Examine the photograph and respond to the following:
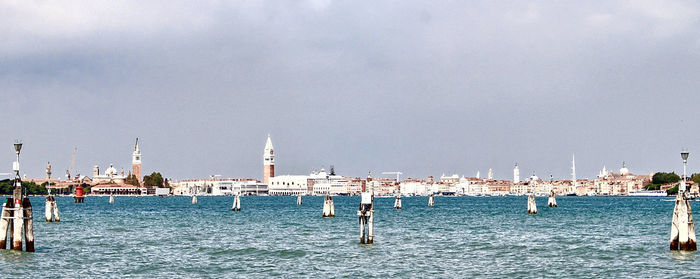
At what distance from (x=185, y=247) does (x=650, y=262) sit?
62.3ft

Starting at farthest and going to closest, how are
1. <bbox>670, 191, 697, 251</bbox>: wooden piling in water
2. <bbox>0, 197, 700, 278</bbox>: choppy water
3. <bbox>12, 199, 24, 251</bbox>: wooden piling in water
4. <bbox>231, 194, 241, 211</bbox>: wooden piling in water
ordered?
<bbox>231, 194, 241, 211</bbox>: wooden piling in water < <bbox>12, 199, 24, 251</bbox>: wooden piling in water < <bbox>670, 191, 697, 251</bbox>: wooden piling in water < <bbox>0, 197, 700, 278</bbox>: choppy water

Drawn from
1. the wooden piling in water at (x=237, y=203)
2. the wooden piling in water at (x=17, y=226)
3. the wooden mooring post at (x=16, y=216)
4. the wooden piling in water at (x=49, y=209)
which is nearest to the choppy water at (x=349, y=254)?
the wooden piling in water at (x=17, y=226)

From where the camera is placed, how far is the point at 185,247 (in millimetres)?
38719

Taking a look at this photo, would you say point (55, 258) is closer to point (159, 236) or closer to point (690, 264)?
point (159, 236)

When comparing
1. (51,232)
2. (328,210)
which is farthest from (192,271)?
(328,210)

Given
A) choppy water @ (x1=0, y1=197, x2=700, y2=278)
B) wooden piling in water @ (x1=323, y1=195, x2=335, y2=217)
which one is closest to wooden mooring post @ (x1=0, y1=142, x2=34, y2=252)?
choppy water @ (x1=0, y1=197, x2=700, y2=278)

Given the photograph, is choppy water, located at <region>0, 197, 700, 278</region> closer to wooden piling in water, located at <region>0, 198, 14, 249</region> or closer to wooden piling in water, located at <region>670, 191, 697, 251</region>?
wooden piling in water, located at <region>0, 198, 14, 249</region>

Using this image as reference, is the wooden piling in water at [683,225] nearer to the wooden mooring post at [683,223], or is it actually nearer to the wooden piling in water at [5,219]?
the wooden mooring post at [683,223]

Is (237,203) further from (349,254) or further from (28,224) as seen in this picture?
(28,224)

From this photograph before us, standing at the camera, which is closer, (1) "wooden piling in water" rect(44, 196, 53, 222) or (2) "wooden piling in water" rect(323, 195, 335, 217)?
(1) "wooden piling in water" rect(44, 196, 53, 222)

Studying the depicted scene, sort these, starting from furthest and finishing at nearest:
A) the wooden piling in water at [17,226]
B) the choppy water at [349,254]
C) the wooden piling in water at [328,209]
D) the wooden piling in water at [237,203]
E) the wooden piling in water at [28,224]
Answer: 1. the wooden piling in water at [237,203]
2. the wooden piling in water at [328,209]
3. the wooden piling in water at [28,224]
4. the wooden piling in water at [17,226]
5. the choppy water at [349,254]

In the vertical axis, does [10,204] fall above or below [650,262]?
above

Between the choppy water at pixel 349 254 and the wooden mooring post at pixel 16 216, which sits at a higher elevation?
the wooden mooring post at pixel 16 216

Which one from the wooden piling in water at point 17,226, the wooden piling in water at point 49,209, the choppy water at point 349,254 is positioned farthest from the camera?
the wooden piling in water at point 49,209
